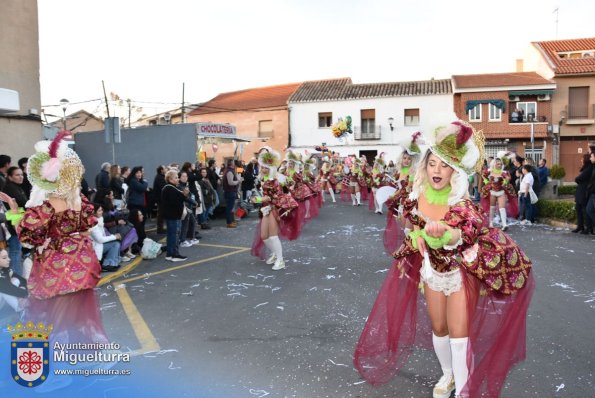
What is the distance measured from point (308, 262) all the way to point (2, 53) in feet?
36.0

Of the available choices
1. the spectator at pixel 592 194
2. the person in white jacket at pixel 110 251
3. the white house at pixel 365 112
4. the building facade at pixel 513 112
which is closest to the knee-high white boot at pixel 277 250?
the person in white jacket at pixel 110 251

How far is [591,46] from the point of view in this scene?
32969mm

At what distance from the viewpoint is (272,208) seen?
7.63m

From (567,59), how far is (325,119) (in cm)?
1661

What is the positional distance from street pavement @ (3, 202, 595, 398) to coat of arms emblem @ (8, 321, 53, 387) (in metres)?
0.44

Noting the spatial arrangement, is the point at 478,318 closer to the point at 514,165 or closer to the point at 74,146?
the point at 514,165

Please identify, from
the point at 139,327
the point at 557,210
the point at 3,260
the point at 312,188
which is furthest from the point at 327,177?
the point at 3,260

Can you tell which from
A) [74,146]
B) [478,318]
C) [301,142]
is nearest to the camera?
[478,318]

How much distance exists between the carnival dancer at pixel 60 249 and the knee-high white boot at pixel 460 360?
2.76 m

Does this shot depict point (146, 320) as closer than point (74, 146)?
Yes

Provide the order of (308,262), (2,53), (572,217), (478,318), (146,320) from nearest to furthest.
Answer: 1. (478,318)
2. (146,320)
3. (308,262)
4. (572,217)
5. (2,53)

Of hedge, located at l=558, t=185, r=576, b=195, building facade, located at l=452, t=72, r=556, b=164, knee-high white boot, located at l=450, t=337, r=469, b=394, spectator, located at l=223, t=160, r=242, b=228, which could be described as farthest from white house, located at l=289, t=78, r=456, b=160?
knee-high white boot, located at l=450, t=337, r=469, b=394

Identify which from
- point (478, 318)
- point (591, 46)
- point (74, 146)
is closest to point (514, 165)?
point (478, 318)

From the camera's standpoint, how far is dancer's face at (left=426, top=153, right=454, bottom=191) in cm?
328
